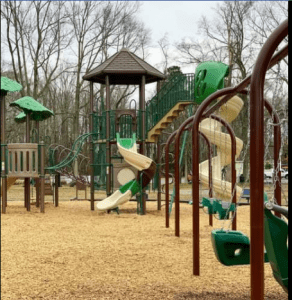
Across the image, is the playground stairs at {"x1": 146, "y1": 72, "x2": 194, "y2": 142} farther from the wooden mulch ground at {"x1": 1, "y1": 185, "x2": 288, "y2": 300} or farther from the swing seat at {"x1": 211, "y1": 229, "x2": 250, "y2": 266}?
the swing seat at {"x1": 211, "y1": 229, "x2": 250, "y2": 266}

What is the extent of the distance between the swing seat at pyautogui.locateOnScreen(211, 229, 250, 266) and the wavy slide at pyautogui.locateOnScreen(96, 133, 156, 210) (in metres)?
9.07

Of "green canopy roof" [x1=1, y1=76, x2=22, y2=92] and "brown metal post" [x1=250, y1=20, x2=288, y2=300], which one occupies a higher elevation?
"green canopy roof" [x1=1, y1=76, x2=22, y2=92]

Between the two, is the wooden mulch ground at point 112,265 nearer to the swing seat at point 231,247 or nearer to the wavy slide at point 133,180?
the swing seat at point 231,247

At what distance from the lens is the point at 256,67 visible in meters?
3.21

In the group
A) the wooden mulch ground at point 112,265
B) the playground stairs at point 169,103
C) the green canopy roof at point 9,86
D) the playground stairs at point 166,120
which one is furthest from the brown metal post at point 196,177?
the green canopy roof at point 9,86

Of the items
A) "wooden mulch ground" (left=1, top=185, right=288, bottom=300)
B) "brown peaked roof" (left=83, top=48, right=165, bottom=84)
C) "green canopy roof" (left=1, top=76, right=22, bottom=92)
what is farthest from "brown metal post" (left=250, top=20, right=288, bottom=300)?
"green canopy roof" (left=1, top=76, right=22, bottom=92)

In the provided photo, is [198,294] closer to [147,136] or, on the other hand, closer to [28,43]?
[147,136]

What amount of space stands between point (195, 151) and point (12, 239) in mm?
4461

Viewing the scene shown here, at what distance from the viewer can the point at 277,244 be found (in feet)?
10.2

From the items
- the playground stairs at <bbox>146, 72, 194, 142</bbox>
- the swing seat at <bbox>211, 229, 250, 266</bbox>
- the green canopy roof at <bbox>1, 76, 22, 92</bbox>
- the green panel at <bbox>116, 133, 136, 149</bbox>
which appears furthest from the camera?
the green canopy roof at <bbox>1, 76, 22, 92</bbox>

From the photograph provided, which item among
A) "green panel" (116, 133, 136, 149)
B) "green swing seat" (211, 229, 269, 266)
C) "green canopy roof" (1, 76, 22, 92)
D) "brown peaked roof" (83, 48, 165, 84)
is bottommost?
"green swing seat" (211, 229, 269, 266)

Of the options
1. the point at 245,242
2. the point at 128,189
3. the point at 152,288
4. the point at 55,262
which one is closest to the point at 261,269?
the point at 245,242

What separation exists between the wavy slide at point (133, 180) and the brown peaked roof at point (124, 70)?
2120mm

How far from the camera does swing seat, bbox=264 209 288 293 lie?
3090 mm
